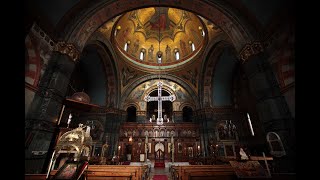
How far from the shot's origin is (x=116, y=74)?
15.1m

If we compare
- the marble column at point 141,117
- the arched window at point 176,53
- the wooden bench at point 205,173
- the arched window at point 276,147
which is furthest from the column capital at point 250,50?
the marble column at point 141,117

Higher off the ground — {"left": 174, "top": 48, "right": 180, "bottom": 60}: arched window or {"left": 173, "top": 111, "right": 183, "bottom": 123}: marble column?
{"left": 174, "top": 48, "right": 180, "bottom": 60}: arched window

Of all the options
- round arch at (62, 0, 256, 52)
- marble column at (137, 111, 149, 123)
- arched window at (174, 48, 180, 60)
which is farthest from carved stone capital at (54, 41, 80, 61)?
arched window at (174, 48, 180, 60)

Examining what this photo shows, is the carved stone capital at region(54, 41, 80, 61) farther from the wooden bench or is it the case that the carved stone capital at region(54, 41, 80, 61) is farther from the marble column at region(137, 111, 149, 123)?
the marble column at region(137, 111, 149, 123)

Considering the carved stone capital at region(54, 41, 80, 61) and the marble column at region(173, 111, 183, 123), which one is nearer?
the carved stone capital at region(54, 41, 80, 61)

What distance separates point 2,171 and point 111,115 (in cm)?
1453

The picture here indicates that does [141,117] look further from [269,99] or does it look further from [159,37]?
[269,99]

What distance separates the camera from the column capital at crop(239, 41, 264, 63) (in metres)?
6.56

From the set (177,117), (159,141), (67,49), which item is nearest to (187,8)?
(67,49)

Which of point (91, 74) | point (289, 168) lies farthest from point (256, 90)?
point (91, 74)

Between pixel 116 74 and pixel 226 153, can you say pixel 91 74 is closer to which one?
pixel 116 74

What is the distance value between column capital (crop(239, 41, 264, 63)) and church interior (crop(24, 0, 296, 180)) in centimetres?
4

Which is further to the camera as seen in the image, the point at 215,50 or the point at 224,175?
the point at 215,50

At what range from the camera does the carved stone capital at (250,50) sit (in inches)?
258
